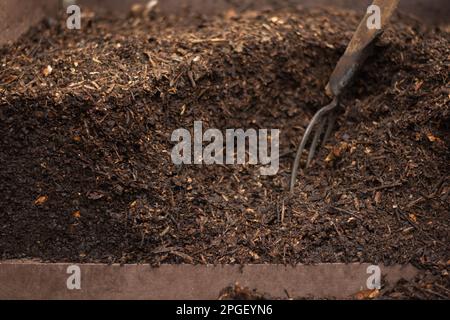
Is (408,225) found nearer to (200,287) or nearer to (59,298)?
(200,287)

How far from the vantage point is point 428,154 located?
2.61 m

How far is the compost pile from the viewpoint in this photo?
8.07ft

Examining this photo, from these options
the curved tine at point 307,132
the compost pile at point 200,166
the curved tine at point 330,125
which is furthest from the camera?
the curved tine at point 330,125

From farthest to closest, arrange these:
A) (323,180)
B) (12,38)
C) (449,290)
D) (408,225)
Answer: (12,38)
(323,180)
(408,225)
(449,290)

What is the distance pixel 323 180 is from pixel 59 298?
3.77 feet

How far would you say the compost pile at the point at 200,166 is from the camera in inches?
96.8

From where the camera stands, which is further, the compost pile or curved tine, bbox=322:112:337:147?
curved tine, bbox=322:112:337:147

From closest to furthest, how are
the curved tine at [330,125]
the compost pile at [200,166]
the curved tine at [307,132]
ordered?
the compost pile at [200,166] < the curved tine at [307,132] < the curved tine at [330,125]

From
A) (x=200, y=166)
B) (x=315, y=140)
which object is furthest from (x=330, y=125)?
(x=200, y=166)

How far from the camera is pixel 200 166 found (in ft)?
8.82

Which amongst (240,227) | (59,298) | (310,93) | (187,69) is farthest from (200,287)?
(310,93)

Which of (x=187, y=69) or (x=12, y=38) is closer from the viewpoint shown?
(x=187, y=69)

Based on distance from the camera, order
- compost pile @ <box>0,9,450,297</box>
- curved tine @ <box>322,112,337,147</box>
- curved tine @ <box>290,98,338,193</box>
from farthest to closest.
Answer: curved tine @ <box>322,112,337,147</box>, curved tine @ <box>290,98,338,193</box>, compost pile @ <box>0,9,450,297</box>

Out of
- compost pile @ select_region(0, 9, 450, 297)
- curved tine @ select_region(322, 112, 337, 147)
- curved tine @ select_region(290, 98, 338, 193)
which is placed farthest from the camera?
curved tine @ select_region(322, 112, 337, 147)
